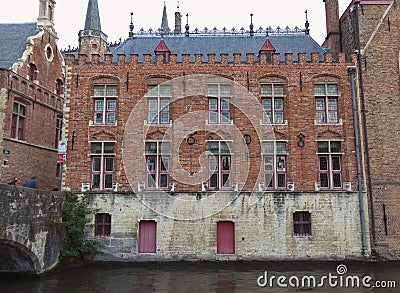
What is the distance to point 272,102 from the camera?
17969mm

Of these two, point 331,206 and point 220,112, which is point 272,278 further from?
point 220,112

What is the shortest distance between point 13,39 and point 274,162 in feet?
53.5

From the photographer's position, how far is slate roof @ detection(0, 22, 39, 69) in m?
20.0

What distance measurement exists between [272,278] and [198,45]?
43.5 feet

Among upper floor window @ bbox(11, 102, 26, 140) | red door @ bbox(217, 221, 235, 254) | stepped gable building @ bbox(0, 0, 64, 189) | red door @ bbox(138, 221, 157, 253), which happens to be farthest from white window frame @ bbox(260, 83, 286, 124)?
upper floor window @ bbox(11, 102, 26, 140)

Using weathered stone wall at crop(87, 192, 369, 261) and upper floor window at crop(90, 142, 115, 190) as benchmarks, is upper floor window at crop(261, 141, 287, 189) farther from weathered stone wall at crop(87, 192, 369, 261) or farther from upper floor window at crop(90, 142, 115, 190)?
upper floor window at crop(90, 142, 115, 190)

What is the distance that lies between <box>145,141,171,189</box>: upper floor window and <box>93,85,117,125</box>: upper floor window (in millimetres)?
2353

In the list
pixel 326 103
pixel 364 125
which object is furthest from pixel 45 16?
pixel 364 125

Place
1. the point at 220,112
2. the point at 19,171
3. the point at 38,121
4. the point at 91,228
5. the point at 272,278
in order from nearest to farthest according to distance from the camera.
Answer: the point at 272,278, the point at 91,228, the point at 220,112, the point at 19,171, the point at 38,121

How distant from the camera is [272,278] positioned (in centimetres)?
1357

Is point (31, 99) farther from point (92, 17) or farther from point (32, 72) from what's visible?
point (92, 17)

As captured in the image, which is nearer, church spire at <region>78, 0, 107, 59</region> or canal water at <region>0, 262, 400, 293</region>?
canal water at <region>0, 262, 400, 293</region>

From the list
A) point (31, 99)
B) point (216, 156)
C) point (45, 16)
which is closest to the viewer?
point (216, 156)

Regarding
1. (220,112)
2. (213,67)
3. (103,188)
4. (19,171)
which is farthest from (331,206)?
(19,171)
